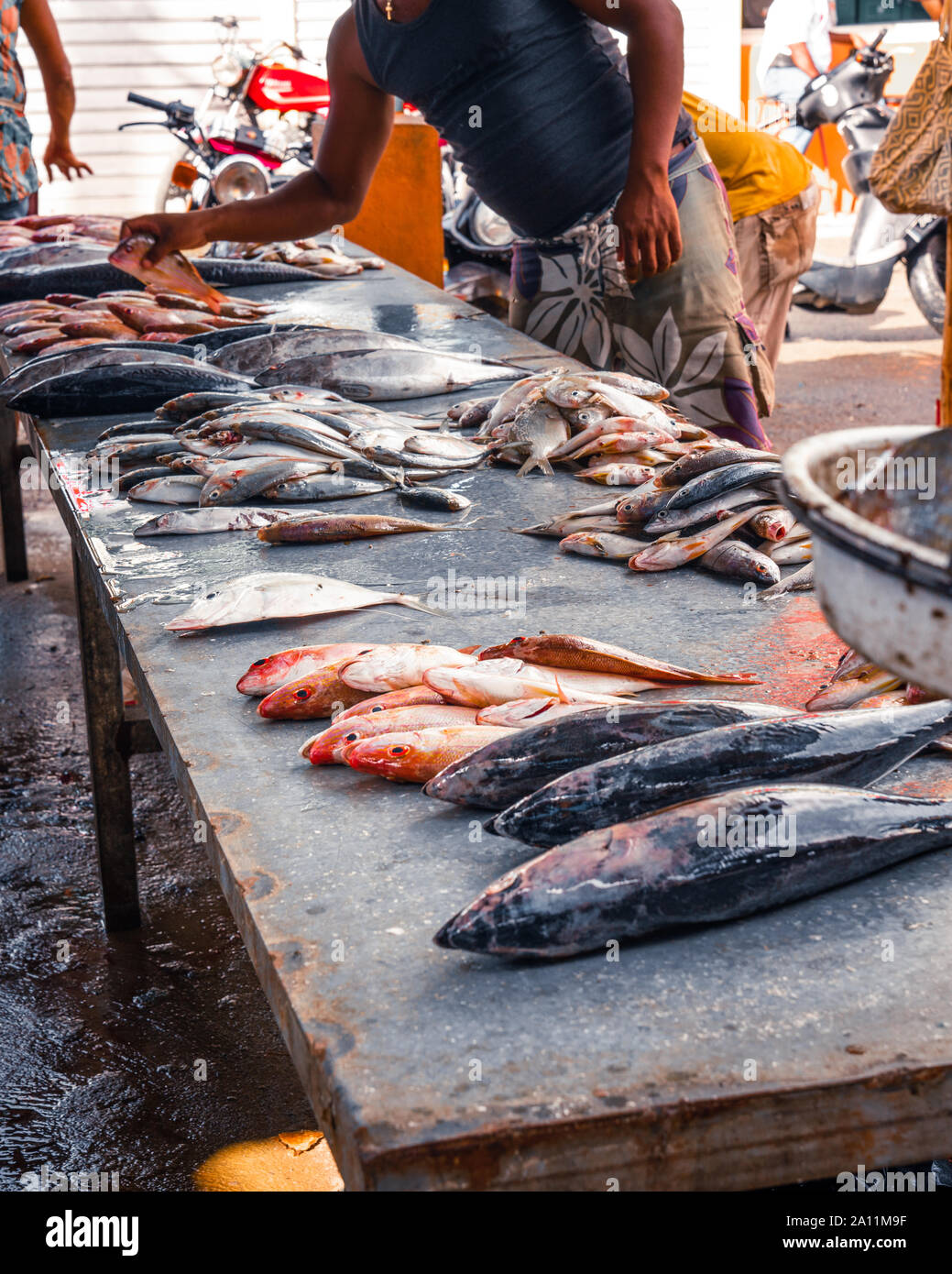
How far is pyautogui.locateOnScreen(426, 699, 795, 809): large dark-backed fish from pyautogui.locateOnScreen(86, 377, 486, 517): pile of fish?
1188mm

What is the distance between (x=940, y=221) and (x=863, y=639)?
10971 mm

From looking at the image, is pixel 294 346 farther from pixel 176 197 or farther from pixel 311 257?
pixel 176 197

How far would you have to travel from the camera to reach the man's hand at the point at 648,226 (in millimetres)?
3469

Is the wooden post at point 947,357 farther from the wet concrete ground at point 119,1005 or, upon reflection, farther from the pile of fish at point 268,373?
the wet concrete ground at point 119,1005

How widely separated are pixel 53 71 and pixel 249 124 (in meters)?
5.16

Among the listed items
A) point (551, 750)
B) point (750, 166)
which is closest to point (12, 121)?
point (750, 166)

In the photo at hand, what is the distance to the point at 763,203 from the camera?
18.9 ft

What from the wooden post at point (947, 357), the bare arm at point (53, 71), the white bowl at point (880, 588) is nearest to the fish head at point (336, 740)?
the white bowl at point (880, 588)

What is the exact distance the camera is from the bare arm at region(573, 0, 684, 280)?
3270 mm

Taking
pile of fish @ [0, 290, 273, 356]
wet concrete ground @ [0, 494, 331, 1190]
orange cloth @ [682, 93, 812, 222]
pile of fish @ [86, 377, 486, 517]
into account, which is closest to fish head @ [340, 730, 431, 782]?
pile of fish @ [86, 377, 486, 517]

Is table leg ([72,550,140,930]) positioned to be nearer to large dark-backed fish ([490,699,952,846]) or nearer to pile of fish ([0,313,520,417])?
pile of fish ([0,313,520,417])

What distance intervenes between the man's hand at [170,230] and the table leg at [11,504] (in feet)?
7.65

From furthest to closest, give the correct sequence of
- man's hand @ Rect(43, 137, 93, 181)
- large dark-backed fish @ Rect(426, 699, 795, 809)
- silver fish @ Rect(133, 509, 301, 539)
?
1. man's hand @ Rect(43, 137, 93, 181)
2. silver fish @ Rect(133, 509, 301, 539)
3. large dark-backed fish @ Rect(426, 699, 795, 809)
